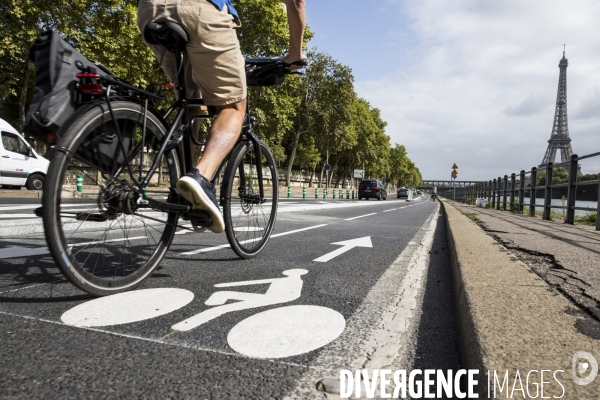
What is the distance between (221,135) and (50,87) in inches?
36.2

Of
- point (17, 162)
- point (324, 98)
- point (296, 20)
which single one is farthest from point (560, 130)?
point (296, 20)

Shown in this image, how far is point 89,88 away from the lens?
184cm

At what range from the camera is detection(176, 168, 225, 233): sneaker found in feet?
6.93

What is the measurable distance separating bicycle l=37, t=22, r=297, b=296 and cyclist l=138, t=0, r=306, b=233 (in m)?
0.08

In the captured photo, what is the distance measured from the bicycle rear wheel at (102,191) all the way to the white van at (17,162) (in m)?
13.7

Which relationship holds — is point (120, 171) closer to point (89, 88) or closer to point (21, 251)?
point (89, 88)

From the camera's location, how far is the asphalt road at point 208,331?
3.95 feet

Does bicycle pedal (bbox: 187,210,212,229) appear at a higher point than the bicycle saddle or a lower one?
lower

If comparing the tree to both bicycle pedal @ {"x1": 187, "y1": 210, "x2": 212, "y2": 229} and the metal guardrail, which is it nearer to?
the metal guardrail

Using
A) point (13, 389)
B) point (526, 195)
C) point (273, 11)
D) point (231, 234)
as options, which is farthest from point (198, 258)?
point (273, 11)

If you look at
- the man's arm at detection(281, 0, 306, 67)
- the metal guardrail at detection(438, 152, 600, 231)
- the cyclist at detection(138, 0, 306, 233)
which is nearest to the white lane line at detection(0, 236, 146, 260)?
the cyclist at detection(138, 0, 306, 233)

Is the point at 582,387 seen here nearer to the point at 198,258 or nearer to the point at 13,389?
the point at 13,389

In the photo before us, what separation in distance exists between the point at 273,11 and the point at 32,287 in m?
28.8

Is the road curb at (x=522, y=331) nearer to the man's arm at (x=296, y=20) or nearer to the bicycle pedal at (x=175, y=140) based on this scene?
the bicycle pedal at (x=175, y=140)
